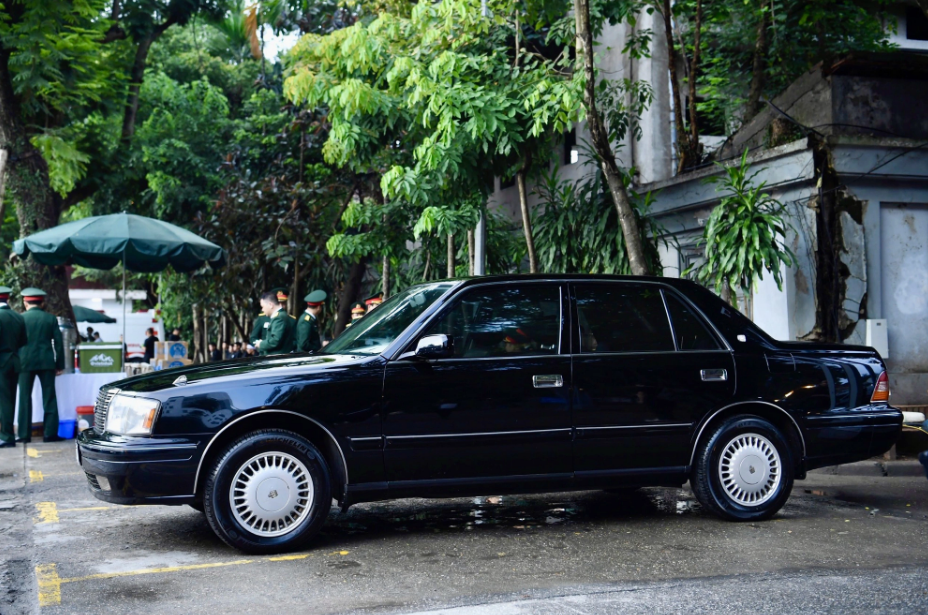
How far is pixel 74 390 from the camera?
41.8 feet

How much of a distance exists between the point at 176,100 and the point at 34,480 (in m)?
19.3

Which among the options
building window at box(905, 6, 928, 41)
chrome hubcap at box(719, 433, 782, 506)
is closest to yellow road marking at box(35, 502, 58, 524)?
chrome hubcap at box(719, 433, 782, 506)

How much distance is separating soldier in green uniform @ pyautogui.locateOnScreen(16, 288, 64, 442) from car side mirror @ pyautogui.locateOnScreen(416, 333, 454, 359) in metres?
7.88

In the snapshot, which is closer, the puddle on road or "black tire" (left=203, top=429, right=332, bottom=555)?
"black tire" (left=203, top=429, right=332, bottom=555)

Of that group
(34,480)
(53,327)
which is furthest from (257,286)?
(34,480)

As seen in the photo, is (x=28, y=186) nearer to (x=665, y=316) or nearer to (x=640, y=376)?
(x=665, y=316)

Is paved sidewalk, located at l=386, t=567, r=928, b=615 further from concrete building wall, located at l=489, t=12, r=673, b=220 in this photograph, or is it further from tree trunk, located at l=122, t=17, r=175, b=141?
tree trunk, located at l=122, t=17, r=175, b=141

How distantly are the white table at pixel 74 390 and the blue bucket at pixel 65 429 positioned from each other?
0.11 meters

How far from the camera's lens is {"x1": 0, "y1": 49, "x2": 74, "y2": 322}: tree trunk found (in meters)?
16.2

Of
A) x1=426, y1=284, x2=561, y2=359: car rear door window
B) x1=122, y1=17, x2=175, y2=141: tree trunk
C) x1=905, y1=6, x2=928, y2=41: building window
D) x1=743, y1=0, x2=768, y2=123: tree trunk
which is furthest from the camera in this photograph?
x1=122, y1=17, x2=175, y2=141: tree trunk

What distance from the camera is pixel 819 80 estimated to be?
1180cm

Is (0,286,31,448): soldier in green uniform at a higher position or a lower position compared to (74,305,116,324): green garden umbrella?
lower

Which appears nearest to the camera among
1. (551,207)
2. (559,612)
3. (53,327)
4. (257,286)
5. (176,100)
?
(559,612)

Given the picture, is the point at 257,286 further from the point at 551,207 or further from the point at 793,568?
the point at 793,568
